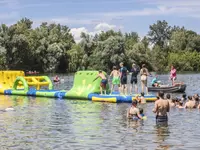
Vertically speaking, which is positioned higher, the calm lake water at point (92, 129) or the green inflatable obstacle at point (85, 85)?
the green inflatable obstacle at point (85, 85)

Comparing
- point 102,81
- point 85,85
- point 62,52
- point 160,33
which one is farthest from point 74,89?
point 160,33

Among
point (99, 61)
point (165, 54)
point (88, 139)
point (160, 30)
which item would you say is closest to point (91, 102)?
point (88, 139)

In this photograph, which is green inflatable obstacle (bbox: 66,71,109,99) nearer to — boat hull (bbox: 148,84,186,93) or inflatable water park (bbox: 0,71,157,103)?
inflatable water park (bbox: 0,71,157,103)

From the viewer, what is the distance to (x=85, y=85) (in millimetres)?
32719

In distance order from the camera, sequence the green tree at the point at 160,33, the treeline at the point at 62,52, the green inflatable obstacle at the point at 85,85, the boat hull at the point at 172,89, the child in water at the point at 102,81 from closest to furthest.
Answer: the child in water at the point at 102,81 < the green inflatable obstacle at the point at 85,85 < the boat hull at the point at 172,89 < the treeline at the point at 62,52 < the green tree at the point at 160,33

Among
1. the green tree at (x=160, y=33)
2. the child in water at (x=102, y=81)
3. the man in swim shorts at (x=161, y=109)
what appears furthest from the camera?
the green tree at (x=160, y=33)

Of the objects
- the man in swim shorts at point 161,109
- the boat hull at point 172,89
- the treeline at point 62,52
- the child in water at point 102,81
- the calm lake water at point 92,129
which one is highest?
the treeline at point 62,52

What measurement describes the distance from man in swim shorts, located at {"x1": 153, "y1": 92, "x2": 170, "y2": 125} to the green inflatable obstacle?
38.6ft

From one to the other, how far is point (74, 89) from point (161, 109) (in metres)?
14.1

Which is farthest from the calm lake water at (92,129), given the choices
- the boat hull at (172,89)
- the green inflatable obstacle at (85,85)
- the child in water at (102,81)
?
the boat hull at (172,89)

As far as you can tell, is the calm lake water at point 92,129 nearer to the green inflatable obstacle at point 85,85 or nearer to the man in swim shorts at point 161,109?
the man in swim shorts at point 161,109

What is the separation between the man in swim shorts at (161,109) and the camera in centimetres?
1997

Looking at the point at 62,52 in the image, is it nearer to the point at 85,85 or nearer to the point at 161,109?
the point at 85,85

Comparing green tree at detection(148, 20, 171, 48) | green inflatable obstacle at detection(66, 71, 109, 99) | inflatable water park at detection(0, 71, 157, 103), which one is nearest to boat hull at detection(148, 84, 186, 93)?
inflatable water park at detection(0, 71, 157, 103)
